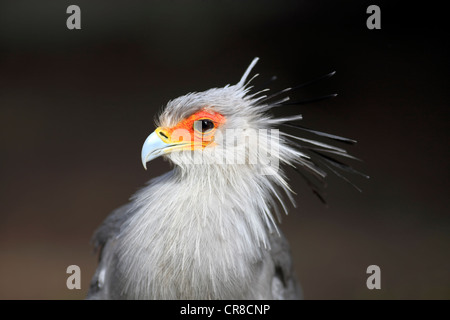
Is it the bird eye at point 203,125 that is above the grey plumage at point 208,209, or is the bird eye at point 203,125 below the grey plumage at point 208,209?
above

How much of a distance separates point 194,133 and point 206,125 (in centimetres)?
5

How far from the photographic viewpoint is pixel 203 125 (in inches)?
58.4

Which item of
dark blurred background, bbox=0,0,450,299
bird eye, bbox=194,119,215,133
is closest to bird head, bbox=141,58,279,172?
bird eye, bbox=194,119,215,133

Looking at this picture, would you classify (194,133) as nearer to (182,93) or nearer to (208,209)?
(208,209)

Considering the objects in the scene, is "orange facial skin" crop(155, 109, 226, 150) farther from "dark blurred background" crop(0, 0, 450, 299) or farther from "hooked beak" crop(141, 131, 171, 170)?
"dark blurred background" crop(0, 0, 450, 299)

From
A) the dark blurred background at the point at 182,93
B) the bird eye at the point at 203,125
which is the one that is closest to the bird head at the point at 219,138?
the bird eye at the point at 203,125

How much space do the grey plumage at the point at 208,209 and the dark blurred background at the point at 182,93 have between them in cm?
144

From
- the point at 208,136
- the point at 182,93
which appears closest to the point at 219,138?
the point at 208,136

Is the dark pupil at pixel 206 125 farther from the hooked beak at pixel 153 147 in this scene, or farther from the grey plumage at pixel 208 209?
the hooked beak at pixel 153 147

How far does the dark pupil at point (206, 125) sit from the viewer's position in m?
1.48
